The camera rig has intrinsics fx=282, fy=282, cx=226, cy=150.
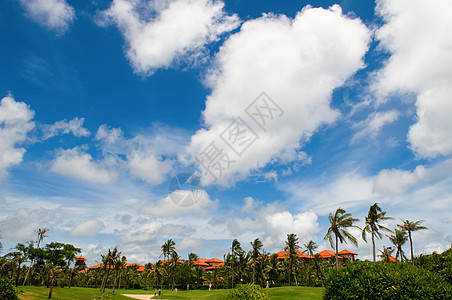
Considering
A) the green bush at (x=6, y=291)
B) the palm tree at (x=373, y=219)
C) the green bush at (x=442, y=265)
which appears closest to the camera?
the green bush at (x=6, y=291)

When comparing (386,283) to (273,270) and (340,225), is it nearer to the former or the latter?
(340,225)

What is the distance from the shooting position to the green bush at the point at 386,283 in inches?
502

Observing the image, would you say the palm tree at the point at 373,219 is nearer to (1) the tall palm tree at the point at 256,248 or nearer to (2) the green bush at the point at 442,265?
(2) the green bush at the point at 442,265

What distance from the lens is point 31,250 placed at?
7538 cm

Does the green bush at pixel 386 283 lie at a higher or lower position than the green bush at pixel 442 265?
lower

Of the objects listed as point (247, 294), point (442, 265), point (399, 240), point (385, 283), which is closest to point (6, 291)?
point (247, 294)

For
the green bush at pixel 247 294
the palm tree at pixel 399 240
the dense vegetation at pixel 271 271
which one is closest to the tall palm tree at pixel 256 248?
the dense vegetation at pixel 271 271

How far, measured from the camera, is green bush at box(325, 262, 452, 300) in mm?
12742

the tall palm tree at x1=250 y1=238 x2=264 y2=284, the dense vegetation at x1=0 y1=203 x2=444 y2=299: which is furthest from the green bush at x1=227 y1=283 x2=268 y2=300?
the tall palm tree at x1=250 y1=238 x2=264 y2=284

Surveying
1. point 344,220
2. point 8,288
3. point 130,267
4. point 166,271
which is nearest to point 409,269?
point 8,288

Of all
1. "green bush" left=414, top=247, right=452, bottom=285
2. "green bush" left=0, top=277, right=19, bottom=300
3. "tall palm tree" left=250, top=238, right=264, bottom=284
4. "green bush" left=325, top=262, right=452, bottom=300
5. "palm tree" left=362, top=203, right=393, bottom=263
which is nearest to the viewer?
"green bush" left=325, top=262, right=452, bottom=300

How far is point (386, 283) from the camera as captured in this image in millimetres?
13414

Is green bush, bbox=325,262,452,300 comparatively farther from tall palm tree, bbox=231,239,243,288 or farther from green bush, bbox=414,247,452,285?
tall palm tree, bbox=231,239,243,288

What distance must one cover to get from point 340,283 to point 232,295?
35.7 ft
